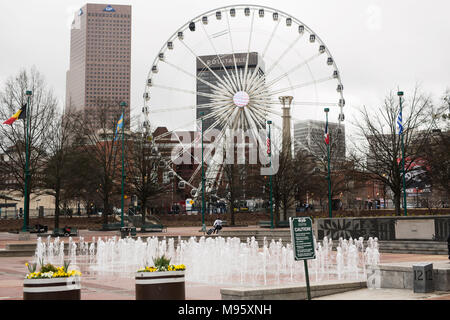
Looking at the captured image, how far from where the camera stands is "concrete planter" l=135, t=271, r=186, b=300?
10.0 m

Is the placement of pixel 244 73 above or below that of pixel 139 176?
above

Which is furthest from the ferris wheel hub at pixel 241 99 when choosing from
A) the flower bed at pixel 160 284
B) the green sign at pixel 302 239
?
the flower bed at pixel 160 284

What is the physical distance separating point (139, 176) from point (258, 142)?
1383 cm

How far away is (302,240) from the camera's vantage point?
1009 centimetres

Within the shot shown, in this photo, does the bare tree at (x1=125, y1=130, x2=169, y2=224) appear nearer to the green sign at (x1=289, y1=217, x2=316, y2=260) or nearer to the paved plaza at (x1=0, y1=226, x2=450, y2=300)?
the paved plaza at (x1=0, y1=226, x2=450, y2=300)

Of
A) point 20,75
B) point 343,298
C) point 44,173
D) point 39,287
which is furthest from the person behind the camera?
point 44,173

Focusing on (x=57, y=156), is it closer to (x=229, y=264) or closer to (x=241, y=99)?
(x=241, y=99)

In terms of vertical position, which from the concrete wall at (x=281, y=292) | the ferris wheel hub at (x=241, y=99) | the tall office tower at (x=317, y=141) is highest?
the ferris wheel hub at (x=241, y=99)

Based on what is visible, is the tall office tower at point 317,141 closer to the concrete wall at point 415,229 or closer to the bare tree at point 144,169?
the bare tree at point 144,169

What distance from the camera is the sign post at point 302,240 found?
9938 millimetres

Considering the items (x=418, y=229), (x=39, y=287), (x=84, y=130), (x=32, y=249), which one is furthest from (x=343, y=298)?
(x=84, y=130)

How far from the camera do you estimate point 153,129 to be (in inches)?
2206

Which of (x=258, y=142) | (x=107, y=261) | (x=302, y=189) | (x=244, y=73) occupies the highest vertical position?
(x=244, y=73)

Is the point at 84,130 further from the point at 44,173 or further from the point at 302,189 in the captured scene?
the point at 302,189
